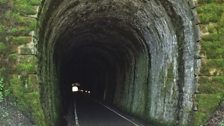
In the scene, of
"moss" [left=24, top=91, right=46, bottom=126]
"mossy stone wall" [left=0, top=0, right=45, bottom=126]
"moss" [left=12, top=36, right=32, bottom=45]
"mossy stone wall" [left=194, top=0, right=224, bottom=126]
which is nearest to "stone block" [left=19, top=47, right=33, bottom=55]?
"mossy stone wall" [left=0, top=0, right=45, bottom=126]

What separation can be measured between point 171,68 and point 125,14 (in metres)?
3.51

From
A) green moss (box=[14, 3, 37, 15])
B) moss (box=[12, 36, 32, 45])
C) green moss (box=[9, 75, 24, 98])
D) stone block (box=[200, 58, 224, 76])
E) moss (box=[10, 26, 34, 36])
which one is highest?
green moss (box=[14, 3, 37, 15])

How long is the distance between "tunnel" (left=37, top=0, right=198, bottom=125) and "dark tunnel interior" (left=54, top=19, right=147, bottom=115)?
3.8 inches

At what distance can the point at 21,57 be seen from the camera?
1455 centimetres

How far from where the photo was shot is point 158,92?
19.6 m

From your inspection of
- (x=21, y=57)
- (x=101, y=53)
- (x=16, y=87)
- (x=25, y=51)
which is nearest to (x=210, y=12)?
(x=25, y=51)

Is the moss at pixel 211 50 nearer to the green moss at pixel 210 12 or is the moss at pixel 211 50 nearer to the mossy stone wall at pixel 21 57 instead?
the green moss at pixel 210 12

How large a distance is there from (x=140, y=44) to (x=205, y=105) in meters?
7.65

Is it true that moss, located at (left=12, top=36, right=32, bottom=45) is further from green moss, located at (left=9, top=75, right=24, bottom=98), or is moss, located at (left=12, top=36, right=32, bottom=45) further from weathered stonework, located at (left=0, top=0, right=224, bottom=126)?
green moss, located at (left=9, top=75, right=24, bottom=98)

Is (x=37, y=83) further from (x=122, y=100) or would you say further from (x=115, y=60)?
(x=115, y=60)

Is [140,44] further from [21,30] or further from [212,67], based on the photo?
[21,30]

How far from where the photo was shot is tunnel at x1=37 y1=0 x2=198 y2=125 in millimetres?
16156

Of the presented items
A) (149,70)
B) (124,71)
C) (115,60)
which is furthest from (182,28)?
(115,60)

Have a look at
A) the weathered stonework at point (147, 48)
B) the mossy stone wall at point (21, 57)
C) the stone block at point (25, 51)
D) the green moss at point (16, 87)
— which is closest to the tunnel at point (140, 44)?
the weathered stonework at point (147, 48)
